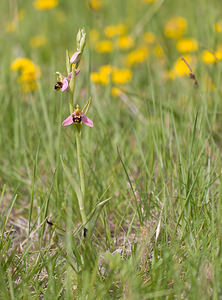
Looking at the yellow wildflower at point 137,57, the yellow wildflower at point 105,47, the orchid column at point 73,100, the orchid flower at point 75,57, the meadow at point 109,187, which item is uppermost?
the yellow wildflower at point 105,47

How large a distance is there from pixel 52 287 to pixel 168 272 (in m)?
0.36

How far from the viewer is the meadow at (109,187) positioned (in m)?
1.28

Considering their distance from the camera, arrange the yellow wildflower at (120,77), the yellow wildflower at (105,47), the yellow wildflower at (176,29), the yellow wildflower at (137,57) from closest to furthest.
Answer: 1. the yellow wildflower at (120,77)
2. the yellow wildflower at (137,57)
3. the yellow wildflower at (105,47)
4. the yellow wildflower at (176,29)

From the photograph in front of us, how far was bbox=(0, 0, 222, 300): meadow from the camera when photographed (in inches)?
50.3

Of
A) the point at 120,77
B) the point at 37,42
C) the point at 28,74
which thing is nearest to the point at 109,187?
the point at 28,74

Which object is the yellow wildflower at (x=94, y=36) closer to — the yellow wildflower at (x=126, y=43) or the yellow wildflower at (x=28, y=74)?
the yellow wildflower at (x=126, y=43)

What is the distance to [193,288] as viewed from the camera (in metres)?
1.14

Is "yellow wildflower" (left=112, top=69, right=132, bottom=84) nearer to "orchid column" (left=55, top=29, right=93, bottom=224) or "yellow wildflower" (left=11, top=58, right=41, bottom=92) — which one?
"yellow wildflower" (left=11, top=58, right=41, bottom=92)

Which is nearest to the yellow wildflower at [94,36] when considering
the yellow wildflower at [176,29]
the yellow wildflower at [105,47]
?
the yellow wildflower at [105,47]

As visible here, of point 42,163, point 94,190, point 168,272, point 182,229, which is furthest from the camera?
point 42,163

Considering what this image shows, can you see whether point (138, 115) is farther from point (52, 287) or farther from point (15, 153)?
point (52, 287)

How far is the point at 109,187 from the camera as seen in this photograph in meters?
1.80

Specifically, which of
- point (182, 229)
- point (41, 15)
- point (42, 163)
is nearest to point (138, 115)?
point (42, 163)

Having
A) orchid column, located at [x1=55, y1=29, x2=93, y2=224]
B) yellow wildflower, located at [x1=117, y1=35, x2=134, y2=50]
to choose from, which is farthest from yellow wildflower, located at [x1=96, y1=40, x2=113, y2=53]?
orchid column, located at [x1=55, y1=29, x2=93, y2=224]
